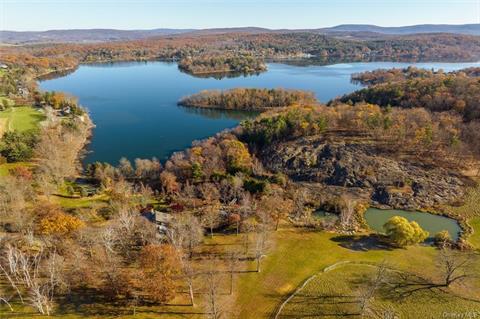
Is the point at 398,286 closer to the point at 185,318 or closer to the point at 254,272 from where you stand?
the point at 254,272

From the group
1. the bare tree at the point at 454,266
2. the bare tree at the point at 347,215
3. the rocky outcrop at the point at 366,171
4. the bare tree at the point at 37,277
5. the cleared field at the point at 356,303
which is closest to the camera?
the bare tree at the point at 37,277

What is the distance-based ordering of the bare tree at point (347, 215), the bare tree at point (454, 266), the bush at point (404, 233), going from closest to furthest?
the bare tree at point (454, 266)
the bush at point (404, 233)
the bare tree at point (347, 215)

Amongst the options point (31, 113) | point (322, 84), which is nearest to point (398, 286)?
point (31, 113)

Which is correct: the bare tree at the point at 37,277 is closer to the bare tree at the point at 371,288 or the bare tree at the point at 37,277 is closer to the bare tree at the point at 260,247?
the bare tree at the point at 260,247

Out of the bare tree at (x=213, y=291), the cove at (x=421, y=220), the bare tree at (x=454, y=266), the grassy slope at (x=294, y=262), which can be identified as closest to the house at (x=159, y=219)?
the bare tree at (x=213, y=291)

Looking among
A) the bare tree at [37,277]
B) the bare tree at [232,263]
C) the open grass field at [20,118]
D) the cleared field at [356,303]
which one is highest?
the open grass field at [20,118]

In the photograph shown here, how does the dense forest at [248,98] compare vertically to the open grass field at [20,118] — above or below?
above

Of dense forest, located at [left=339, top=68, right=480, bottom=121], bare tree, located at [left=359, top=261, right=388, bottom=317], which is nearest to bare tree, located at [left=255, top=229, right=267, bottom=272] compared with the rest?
bare tree, located at [left=359, top=261, right=388, bottom=317]
